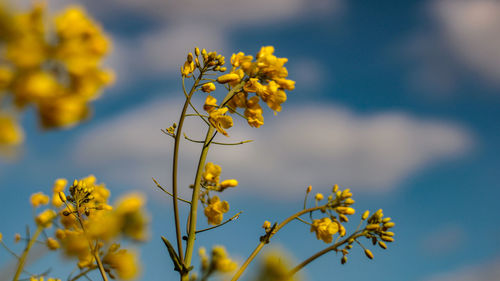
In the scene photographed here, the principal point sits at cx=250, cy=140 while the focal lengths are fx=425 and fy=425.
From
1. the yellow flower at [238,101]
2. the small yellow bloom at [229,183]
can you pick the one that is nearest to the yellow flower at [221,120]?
the yellow flower at [238,101]

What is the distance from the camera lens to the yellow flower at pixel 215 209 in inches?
94.9

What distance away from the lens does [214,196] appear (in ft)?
7.88

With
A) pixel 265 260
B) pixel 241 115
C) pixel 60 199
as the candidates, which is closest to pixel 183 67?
pixel 241 115

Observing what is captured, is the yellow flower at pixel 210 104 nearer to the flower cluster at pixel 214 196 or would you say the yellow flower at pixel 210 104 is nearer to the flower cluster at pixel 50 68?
the flower cluster at pixel 214 196

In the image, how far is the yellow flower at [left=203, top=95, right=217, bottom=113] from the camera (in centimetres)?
254

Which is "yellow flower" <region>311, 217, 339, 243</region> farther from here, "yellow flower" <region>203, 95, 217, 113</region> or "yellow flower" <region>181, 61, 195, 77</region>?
"yellow flower" <region>181, 61, 195, 77</region>

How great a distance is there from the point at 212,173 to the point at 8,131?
142 centimetres

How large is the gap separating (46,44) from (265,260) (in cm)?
75

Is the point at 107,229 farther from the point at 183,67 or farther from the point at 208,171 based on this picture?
the point at 183,67

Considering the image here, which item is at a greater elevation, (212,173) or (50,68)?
(212,173)

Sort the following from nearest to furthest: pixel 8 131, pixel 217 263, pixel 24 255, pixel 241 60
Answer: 1. pixel 8 131
2. pixel 217 263
3. pixel 24 255
4. pixel 241 60

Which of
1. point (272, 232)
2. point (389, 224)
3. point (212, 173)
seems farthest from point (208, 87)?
point (389, 224)

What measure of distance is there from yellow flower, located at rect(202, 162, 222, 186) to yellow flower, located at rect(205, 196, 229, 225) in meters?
0.10

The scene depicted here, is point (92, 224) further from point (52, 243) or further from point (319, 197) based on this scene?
point (319, 197)
